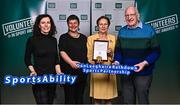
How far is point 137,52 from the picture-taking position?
4078mm

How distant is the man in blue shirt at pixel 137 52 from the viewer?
4059 mm

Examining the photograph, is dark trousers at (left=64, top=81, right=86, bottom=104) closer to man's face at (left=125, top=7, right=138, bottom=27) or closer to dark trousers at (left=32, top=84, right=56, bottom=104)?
dark trousers at (left=32, top=84, right=56, bottom=104)

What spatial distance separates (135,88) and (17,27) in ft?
5.64

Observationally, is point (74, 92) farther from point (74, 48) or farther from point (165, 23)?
point (165, 23)

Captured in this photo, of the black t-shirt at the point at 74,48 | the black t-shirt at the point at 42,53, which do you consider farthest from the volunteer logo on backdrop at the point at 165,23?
the black t-shirt at the point at 42,53

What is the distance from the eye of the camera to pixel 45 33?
13.5 feet

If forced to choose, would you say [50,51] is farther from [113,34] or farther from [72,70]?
[113,34]

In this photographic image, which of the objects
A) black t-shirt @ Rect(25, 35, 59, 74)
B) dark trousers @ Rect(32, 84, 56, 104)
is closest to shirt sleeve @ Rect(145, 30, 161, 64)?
black t-shirt @ Rect(25, 35, 59, 74)

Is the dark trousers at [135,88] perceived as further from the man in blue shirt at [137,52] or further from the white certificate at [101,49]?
the white certificate at [101,49]

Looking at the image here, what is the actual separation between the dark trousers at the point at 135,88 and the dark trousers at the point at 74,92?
0.53 m

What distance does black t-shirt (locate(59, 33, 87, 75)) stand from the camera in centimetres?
421

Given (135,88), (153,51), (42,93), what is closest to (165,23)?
(153,51)

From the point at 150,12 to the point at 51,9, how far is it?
1.31 meters

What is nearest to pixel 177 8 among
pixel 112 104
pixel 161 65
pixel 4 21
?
pixel 161 65
